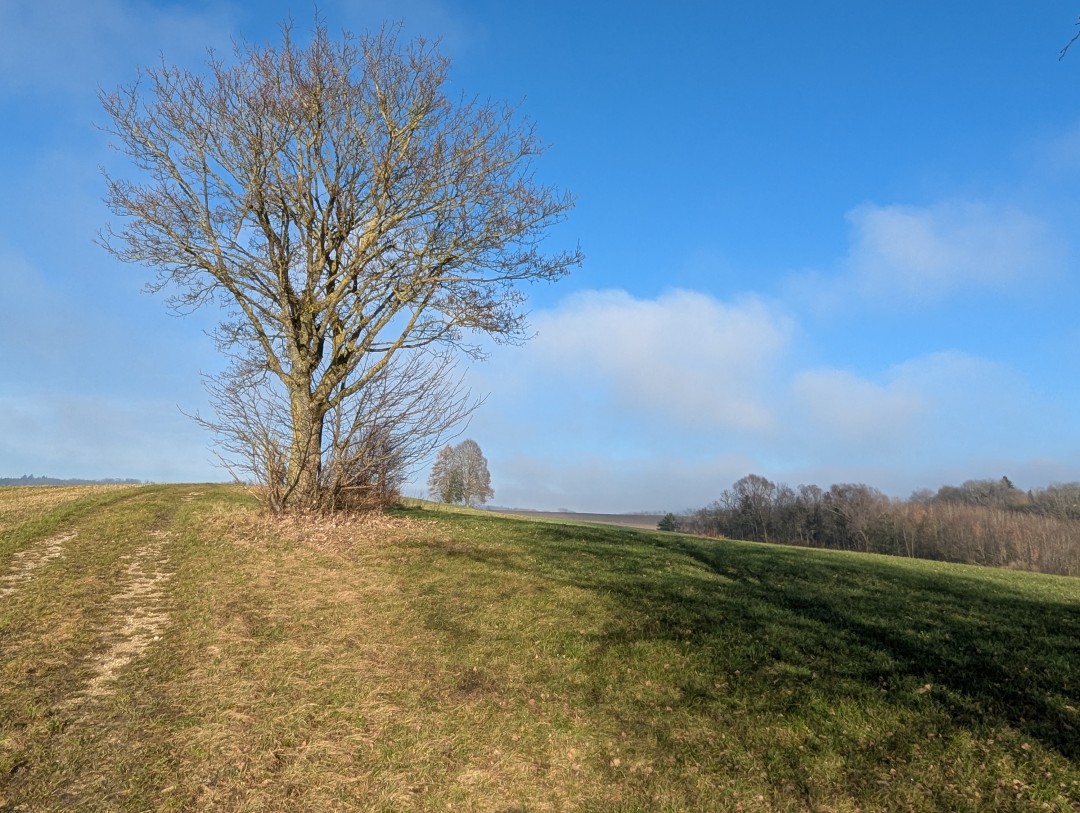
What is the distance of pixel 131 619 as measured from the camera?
7258 mm

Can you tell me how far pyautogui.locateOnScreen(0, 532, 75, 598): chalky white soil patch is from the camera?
26.6 feet

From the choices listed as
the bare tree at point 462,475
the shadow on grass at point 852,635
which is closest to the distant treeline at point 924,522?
the bare tree at point 462,475

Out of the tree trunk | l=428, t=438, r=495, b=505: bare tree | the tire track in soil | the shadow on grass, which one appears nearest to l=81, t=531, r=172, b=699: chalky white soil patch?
the tire track in soil

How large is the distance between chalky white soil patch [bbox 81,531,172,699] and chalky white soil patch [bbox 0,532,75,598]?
115 cm

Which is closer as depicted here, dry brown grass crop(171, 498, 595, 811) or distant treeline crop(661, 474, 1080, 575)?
dry brown grass crop(171, 498, 595, 811)

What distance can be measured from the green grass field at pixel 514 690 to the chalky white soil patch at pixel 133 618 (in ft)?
0.13

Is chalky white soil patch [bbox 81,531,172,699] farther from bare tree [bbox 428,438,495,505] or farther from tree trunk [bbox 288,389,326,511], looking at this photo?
bare tree [bbox 428,438,495,505]

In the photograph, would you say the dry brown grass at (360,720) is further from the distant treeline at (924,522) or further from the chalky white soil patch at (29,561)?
the distant treeline at (924,522)

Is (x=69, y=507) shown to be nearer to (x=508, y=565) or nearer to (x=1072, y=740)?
(x=508, y=565)

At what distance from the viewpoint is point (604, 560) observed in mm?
11742

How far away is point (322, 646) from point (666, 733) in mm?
4080

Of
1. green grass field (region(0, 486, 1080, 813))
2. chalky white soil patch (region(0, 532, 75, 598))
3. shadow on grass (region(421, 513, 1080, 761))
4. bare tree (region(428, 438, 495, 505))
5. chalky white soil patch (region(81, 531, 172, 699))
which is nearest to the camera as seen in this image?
green grass field (region(0, 486, 1080, 813))

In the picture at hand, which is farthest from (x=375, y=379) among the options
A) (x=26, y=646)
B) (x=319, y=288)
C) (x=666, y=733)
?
(x=666, y=733)

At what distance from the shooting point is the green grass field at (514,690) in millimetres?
4254
